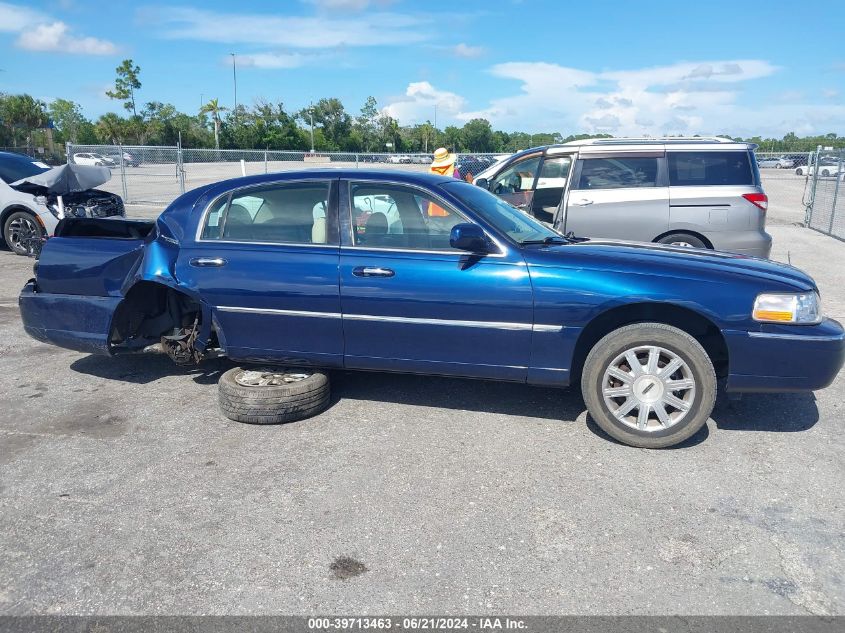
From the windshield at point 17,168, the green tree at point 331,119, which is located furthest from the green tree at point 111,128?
the windshield at point 17,168

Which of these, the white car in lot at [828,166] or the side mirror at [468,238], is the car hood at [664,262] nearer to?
the side mirror at [468,238]

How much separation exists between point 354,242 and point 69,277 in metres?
2.28

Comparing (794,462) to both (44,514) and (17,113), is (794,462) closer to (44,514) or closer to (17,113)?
(44,514)

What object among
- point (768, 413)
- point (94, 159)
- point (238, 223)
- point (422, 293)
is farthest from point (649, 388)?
point (94, 159)

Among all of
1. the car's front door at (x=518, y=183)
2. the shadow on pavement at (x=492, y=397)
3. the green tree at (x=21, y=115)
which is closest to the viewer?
the shadow on pavement at (x=492, y=397)

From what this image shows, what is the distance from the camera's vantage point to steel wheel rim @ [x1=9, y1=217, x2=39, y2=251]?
11070 mm

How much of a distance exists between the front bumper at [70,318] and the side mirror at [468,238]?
8.43ft

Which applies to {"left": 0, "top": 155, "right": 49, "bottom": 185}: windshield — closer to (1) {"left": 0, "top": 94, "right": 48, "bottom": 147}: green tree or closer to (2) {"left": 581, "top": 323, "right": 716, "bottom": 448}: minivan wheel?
(2) {"left": 581, "top": 323, "right": 716, "bottom": 448}: minivan wheel

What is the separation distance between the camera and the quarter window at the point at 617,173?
8047 mm

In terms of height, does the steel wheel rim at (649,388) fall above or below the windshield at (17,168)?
below

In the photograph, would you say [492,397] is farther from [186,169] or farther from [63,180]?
[186,169]

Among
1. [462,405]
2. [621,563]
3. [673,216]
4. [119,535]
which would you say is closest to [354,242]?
[462,405]

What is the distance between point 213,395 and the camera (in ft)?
16.7

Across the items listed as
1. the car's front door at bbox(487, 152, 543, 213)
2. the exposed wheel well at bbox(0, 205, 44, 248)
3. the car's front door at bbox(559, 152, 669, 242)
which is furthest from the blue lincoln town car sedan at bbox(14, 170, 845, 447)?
the exposed wheel well at bbox(0, 205, 44, 248)
